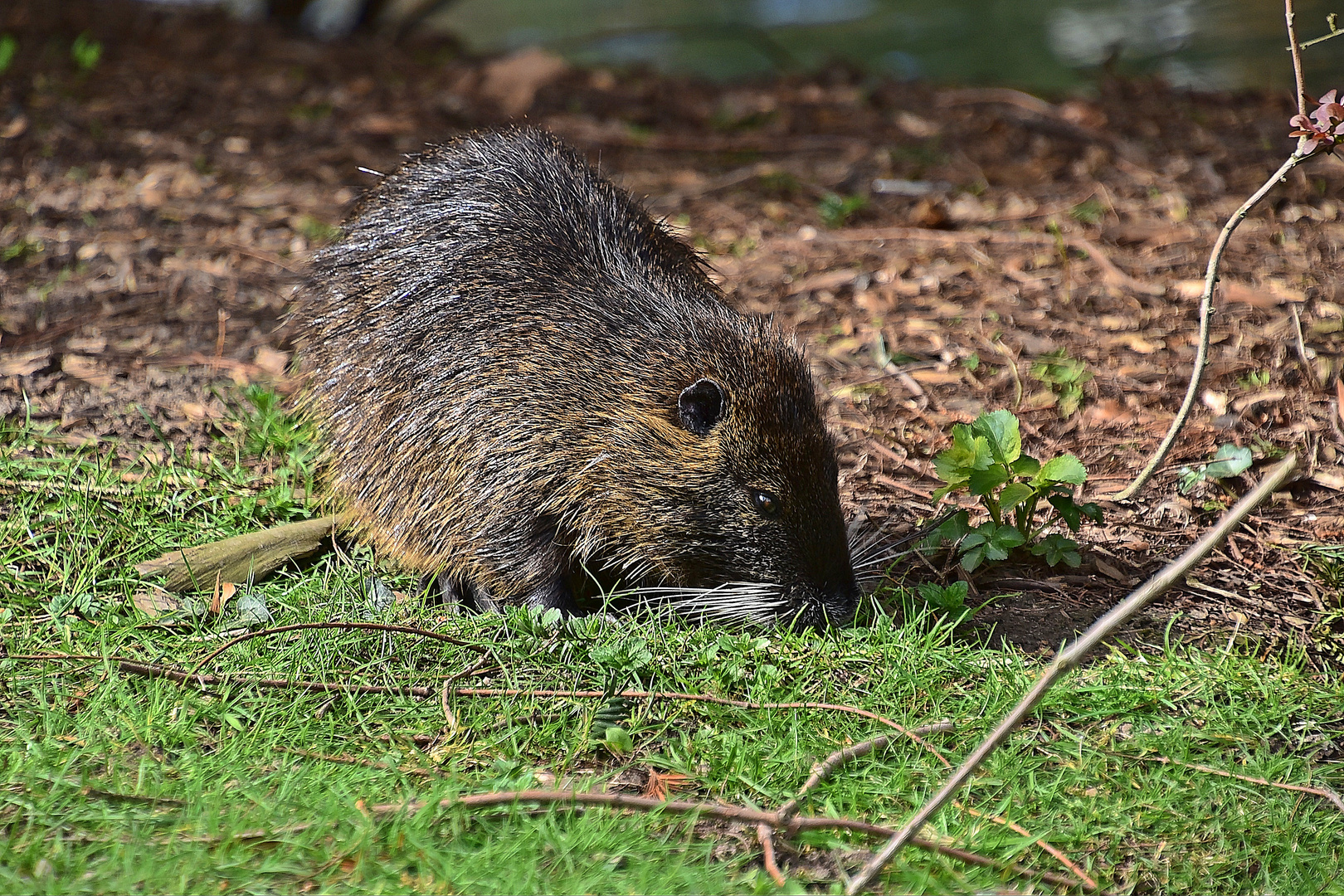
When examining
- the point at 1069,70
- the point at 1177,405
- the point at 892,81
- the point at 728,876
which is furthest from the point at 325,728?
the point at 1069,70

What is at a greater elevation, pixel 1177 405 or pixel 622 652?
pixel 1177 405

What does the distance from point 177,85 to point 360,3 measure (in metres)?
2.91

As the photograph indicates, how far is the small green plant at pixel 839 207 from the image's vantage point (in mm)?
6172

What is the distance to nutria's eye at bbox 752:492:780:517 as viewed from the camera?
3266 mm

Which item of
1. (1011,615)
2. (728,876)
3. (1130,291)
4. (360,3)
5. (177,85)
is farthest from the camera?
(360,3)

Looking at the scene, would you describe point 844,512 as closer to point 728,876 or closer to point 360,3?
point 728,876

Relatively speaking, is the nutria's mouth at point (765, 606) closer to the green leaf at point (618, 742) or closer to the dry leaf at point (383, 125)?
the green leaf at point (618, 742)

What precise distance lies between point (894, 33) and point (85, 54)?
875 cm

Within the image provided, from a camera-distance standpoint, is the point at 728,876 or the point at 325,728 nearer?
the point at 728,876

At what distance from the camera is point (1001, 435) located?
343 cm

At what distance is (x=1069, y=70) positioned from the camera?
34.6 ft

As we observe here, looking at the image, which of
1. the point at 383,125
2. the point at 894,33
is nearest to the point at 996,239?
the point at 383,125

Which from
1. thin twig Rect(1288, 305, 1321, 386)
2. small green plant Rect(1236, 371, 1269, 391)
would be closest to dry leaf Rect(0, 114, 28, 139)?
small green plant Rect(1236, 371, 1269, 391)

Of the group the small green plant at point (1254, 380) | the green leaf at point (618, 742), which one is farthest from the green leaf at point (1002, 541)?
the small green plant at point (1254, 380)
